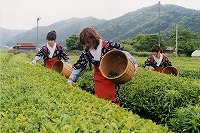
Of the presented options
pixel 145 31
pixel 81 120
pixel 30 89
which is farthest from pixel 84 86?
pixel 145 31

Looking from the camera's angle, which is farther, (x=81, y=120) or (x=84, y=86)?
(x=84, y=86)

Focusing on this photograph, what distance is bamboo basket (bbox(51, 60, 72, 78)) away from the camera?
340 inches

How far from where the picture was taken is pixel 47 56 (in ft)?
29.3

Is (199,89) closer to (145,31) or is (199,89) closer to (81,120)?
(81,120)

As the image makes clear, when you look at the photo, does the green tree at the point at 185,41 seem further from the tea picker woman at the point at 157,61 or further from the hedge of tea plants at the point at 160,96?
the hedge of tea plants at the point at 160,96

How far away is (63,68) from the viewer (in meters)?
8.62

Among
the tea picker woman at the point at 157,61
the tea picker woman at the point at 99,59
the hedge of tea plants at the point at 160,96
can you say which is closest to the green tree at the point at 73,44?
the tea picker woman at the point at 157,61

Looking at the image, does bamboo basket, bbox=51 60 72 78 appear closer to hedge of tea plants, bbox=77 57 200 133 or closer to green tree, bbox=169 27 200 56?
hedge of tea plants, bbox=77 57 200 133

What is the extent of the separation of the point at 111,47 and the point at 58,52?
12.5ft

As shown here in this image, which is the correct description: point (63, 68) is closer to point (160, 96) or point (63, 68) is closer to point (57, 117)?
point (160, 96)

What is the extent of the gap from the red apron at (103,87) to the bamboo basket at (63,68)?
3386mm

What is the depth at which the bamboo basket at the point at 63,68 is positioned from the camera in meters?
8.65

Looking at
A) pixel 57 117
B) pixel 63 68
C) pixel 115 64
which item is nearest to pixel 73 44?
pixel 63 68

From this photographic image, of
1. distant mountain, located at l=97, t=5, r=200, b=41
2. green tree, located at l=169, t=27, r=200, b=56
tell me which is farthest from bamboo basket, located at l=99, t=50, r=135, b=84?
distant mountain, located at l=97, t=5, r=200, b=41
